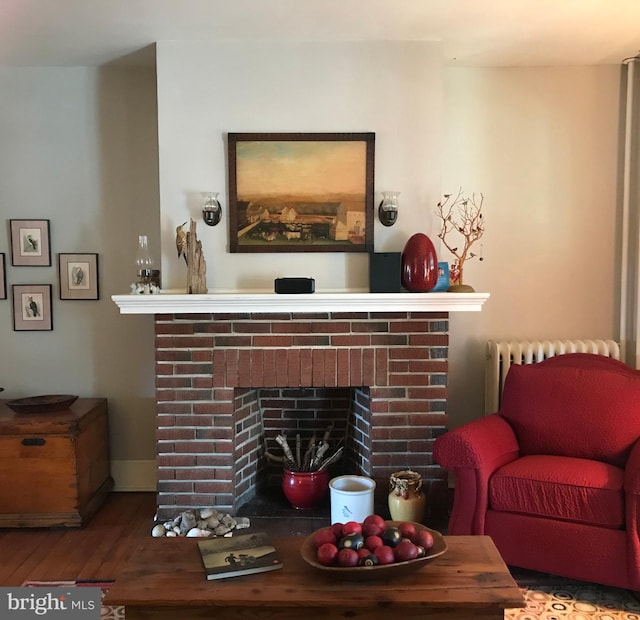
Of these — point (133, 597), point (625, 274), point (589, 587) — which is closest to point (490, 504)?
point (589, 587)

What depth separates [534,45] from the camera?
9.79 ft

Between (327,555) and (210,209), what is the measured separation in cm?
180

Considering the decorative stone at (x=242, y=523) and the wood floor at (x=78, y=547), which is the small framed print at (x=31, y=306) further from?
the decorative stone at (x=242, y=523)

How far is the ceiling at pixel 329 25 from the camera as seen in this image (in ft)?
8.26

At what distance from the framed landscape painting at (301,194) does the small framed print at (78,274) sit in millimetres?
936

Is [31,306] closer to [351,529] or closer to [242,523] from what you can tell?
[242,523]

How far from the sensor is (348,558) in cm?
163

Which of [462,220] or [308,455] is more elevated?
[462,220]

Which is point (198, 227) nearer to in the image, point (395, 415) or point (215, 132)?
point (215, 132)

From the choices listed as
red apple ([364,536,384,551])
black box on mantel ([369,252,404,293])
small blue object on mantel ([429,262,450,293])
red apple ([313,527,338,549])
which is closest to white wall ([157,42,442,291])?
black box on mantel ([369,252,404,293])

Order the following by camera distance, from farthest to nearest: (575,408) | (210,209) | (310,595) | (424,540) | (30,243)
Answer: (30,243)
(210,209)
(575,408)
(424,540)
(310,595)

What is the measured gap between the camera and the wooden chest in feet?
9.56

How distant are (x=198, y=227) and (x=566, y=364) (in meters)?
1.93

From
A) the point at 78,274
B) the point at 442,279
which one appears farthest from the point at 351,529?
the point at 78,274
